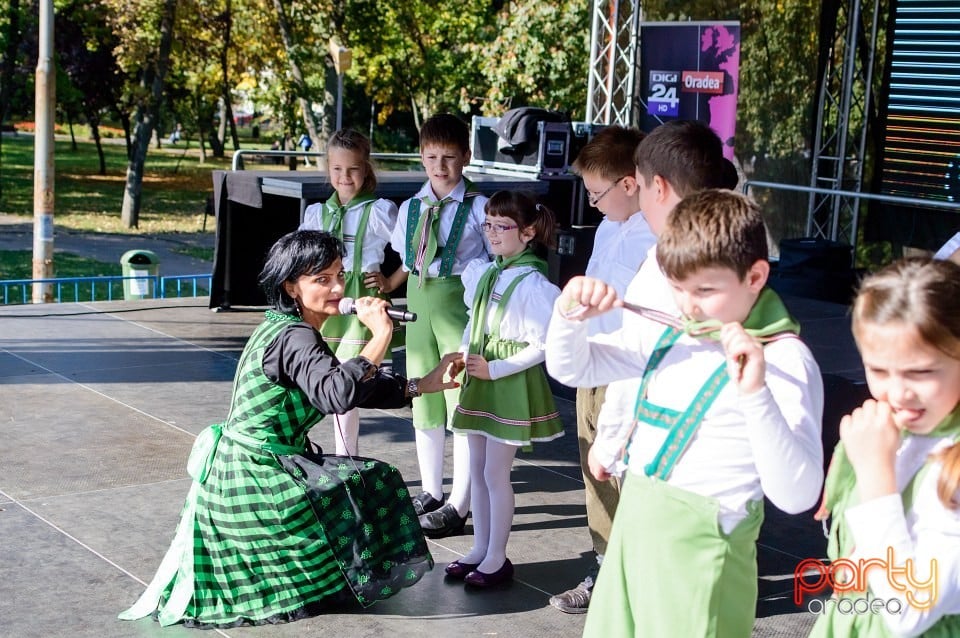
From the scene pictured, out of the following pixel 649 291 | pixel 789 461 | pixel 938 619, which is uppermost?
pixel 649 291

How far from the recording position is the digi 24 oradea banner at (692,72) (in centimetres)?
1251

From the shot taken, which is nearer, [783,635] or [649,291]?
[649,291]

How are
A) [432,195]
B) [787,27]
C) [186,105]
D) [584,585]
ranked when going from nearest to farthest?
[584,585]
[432,195]
[787,27]
[186,105]

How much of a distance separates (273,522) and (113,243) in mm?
17161

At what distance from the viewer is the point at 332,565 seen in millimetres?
4121

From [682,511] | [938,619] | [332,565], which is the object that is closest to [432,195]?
[332,565]

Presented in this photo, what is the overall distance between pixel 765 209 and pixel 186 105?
2697 cm

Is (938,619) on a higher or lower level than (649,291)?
lower

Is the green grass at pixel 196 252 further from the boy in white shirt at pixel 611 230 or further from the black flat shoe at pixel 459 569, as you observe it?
the boy in white shirt at pixel 611 230

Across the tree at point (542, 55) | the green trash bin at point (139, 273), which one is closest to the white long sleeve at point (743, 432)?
the green trash bin at point (139, 273)

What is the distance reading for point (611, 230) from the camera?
164 inches

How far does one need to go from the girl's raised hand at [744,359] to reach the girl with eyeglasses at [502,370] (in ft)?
7.15

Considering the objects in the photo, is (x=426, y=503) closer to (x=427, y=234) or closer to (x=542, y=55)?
(x=427, y=234)

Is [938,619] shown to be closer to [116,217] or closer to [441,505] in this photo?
[441,505]
